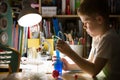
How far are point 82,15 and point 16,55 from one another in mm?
498

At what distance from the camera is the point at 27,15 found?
1997 millimetres

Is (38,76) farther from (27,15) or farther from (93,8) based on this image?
(27,15)

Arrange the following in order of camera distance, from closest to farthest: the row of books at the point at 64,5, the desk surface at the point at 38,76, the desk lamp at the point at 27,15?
the desk surface at the point at 38,76 < the desk lamp at the point at 27,15 < the row of books at the point at 64,5

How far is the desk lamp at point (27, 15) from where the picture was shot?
1906 millimetres

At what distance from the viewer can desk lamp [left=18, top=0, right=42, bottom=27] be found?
75.0 inches

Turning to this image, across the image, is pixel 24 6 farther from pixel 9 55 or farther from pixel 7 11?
pixel 9 55

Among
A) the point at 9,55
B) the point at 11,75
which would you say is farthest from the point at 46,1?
the point at 11,75

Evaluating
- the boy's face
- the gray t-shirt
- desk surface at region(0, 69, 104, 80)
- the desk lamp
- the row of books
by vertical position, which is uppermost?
the row of books

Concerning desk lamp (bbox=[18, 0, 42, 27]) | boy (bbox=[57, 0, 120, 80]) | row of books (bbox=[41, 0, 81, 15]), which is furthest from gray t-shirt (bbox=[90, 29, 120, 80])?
row of books (bbox=[41, 0, 81, 15])

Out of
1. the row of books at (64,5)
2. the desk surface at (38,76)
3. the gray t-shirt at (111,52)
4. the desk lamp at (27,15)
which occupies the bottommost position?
the desk surface at (38,76)

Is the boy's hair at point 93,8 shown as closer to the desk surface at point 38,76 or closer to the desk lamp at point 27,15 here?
the desk surface at point 38,76

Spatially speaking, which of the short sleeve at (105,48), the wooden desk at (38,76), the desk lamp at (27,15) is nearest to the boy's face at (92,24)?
the short sleeve at (105,48)

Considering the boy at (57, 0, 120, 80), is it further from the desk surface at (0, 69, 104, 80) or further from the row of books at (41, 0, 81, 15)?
the row of books at (41, 0, 81, 15)

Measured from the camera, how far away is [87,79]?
1.48 metres
